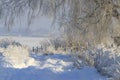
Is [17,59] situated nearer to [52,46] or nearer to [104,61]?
[104,61]

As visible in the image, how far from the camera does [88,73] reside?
Result: 1065cm

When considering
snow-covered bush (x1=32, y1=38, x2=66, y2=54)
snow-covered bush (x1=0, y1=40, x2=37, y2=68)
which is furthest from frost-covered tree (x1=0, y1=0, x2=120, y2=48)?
snow-covered bush (x1=32, y1=38, x2=66, y2=54)

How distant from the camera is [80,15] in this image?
59.4ft

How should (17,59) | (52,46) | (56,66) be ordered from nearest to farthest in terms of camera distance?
(56,66) → (17,59) → (52,46)

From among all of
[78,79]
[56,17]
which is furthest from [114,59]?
[56,17]

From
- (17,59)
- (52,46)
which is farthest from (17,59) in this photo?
(52,46)

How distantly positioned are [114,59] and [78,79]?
1503 mm

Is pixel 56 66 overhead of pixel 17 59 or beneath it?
overhead

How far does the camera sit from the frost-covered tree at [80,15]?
56.3 ft

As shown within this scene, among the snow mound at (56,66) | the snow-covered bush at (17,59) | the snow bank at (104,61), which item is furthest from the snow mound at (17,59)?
the snow bank at (104,61)

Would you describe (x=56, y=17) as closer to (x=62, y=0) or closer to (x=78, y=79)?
(x=62, y=0)

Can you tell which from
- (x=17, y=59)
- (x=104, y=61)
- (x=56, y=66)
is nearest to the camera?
(x=104, y=61)

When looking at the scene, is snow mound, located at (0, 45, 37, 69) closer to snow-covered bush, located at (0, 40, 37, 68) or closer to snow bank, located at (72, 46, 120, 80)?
snow-covered bush, located at (0, 40, 37, 68)

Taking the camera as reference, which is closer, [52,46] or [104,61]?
[104,61]
